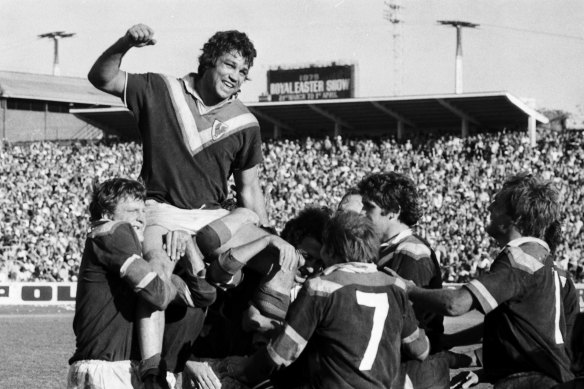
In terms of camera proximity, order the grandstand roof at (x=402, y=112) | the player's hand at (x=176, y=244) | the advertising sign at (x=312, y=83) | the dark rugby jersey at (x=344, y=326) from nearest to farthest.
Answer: the dark rugby jersey at (x=344, y=326), the player's hand at (x=176, y=244), the grandstand roof at (x=402, y=112), the advertising sign at (x=312, y=83)

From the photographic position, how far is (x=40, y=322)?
72.6 feet

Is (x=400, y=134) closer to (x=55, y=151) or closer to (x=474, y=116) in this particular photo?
(x=474, y=116)

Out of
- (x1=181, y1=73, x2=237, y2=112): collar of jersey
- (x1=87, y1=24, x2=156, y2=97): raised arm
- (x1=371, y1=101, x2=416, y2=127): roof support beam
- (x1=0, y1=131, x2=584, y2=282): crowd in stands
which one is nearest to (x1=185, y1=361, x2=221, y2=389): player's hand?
(x1=181, y1=73, x2=237, y2=112): collar of jersey

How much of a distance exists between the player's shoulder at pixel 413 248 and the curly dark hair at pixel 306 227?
1.50 ft

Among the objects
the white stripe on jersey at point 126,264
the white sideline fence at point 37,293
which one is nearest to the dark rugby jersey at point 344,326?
the white stripe on jersey at point 126,264

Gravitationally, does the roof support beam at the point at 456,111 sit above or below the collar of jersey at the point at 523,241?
above

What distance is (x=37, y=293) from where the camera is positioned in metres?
27.3

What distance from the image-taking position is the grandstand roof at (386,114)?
1378 inches

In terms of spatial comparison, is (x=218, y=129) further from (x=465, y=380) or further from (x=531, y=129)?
(x=531, y=129)

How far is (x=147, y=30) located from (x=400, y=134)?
106 feet

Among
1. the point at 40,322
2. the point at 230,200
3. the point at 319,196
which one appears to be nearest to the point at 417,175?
the point at 319,196

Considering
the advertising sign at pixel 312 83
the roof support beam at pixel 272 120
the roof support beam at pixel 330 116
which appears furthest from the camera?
the advertising sign at pixel 312 83

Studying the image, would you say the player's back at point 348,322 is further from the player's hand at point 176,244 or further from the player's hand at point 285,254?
the player's hand at point 176,244

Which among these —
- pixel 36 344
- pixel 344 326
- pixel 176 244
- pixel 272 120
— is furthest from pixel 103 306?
pixel 272 120
